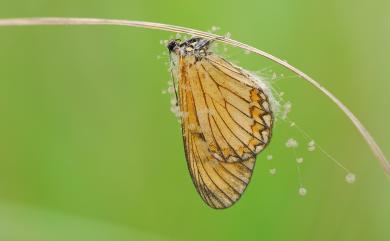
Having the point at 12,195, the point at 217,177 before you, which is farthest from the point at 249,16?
the point at 12,195

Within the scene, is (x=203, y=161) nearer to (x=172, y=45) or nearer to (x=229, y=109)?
(x=229, y=109)

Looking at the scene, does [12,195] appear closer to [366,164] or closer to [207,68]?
[207,68]

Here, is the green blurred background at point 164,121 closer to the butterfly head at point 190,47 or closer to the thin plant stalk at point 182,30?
the butterfly head at point 190,47

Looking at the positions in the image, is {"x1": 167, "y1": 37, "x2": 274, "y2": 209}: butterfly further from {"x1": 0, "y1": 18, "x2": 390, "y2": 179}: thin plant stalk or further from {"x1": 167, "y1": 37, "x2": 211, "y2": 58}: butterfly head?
{"x1": 0, "y1": 18, "x2": 390, "y2": 179}: thin plant stalk

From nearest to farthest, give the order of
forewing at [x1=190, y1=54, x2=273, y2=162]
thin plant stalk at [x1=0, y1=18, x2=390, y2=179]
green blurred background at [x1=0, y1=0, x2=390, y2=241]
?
thin plant stalk at [x1=0, y1=18, x2=390, y2=179], forewing at [x1=190, y1=54, x2=273, y2=162], green blurred background at [x1=0, y1=0, x2=390, y2=241]

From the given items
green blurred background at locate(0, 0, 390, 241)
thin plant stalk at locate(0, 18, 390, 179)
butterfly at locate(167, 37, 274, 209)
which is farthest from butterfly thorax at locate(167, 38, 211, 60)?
green blurred background at locate(0, 0, 390, 241)

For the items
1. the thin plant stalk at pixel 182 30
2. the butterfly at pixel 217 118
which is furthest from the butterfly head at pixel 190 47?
the thin plant stalk at pixel 182 30

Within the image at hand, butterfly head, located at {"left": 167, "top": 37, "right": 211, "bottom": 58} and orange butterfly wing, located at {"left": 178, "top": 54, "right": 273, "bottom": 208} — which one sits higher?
butterfly head, located at {"left": 167, "top": 37, "right": 211, "bottom": 58}

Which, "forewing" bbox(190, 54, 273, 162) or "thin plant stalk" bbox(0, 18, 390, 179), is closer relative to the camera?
"thin plant stalk" bbox(0, 18, 390, 179)
